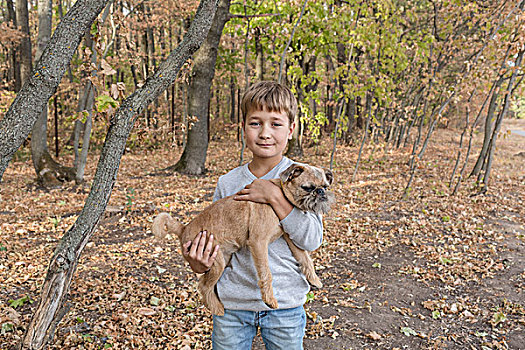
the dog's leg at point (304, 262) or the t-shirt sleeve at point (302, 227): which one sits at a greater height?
the t-shirt sleeve at point (302, 227)

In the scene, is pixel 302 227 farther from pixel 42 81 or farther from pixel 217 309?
pixel 42 81

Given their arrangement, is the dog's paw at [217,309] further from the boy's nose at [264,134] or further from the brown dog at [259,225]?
the boy's nose at [264,134]

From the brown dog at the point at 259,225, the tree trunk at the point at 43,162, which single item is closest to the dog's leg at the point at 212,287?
the brown dog at the point at 259,225

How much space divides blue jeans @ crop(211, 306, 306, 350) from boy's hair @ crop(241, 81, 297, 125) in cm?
116

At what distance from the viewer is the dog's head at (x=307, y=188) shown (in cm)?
172

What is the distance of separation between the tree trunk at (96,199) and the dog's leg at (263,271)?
1.66 m

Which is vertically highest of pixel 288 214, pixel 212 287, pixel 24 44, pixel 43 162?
pixel 24 44

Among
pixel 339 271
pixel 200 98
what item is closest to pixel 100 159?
pixel 339 271

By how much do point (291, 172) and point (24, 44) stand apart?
11.9 m

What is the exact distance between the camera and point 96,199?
112 inches

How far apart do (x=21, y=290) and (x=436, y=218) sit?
28.4 ft

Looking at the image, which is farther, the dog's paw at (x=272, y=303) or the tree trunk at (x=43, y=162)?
the tree trunk at (x=43, y=162)

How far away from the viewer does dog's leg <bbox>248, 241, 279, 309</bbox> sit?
1.77 m

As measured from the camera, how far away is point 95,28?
279 centimetres
